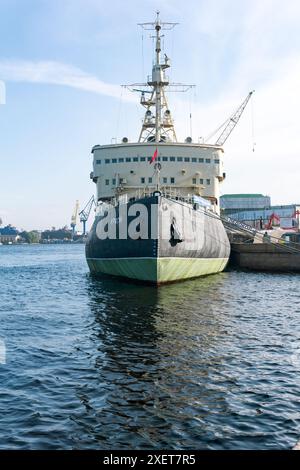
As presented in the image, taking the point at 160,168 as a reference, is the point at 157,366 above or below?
below

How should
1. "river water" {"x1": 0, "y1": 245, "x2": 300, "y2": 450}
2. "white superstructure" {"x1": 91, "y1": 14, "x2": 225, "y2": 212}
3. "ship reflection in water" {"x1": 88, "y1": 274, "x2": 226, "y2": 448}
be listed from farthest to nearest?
"white superstructure" {"x1": 91, "y1": 14, "x2": 225, "y2": 212}
"ship reflection in water" {"x1": 88, "y1": 274, "x2": 226, "y2": 448}
"river water" {"x1": 0, "y1": 245, "x2": 300, "y2": 450}

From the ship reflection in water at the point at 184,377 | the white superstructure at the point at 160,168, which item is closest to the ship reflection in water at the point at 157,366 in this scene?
the ship reflection in water at the point at 184,377

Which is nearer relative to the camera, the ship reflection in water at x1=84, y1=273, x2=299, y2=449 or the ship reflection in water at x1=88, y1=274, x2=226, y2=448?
the ship reflection in water at x1=84, y1=273, x2=299, y2=449

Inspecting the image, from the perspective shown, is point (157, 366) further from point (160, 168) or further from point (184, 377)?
point (160, 168)

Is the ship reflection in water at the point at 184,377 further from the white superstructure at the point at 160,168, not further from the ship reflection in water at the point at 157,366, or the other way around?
the white superstructure at the point at 160,168

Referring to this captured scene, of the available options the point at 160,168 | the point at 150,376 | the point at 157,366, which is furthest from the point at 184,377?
the point at 160,168

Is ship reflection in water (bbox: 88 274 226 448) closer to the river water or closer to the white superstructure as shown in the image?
the river water

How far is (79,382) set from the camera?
1102 centimetres

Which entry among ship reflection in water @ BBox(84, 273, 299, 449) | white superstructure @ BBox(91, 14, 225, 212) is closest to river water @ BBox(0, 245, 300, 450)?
ship reflection in water @ BBox(84, 273, 299, 449)

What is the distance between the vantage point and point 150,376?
1136 centimetres

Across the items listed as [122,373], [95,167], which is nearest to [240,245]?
[95,167]

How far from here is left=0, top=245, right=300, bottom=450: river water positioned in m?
8.30

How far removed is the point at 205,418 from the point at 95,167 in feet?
108
